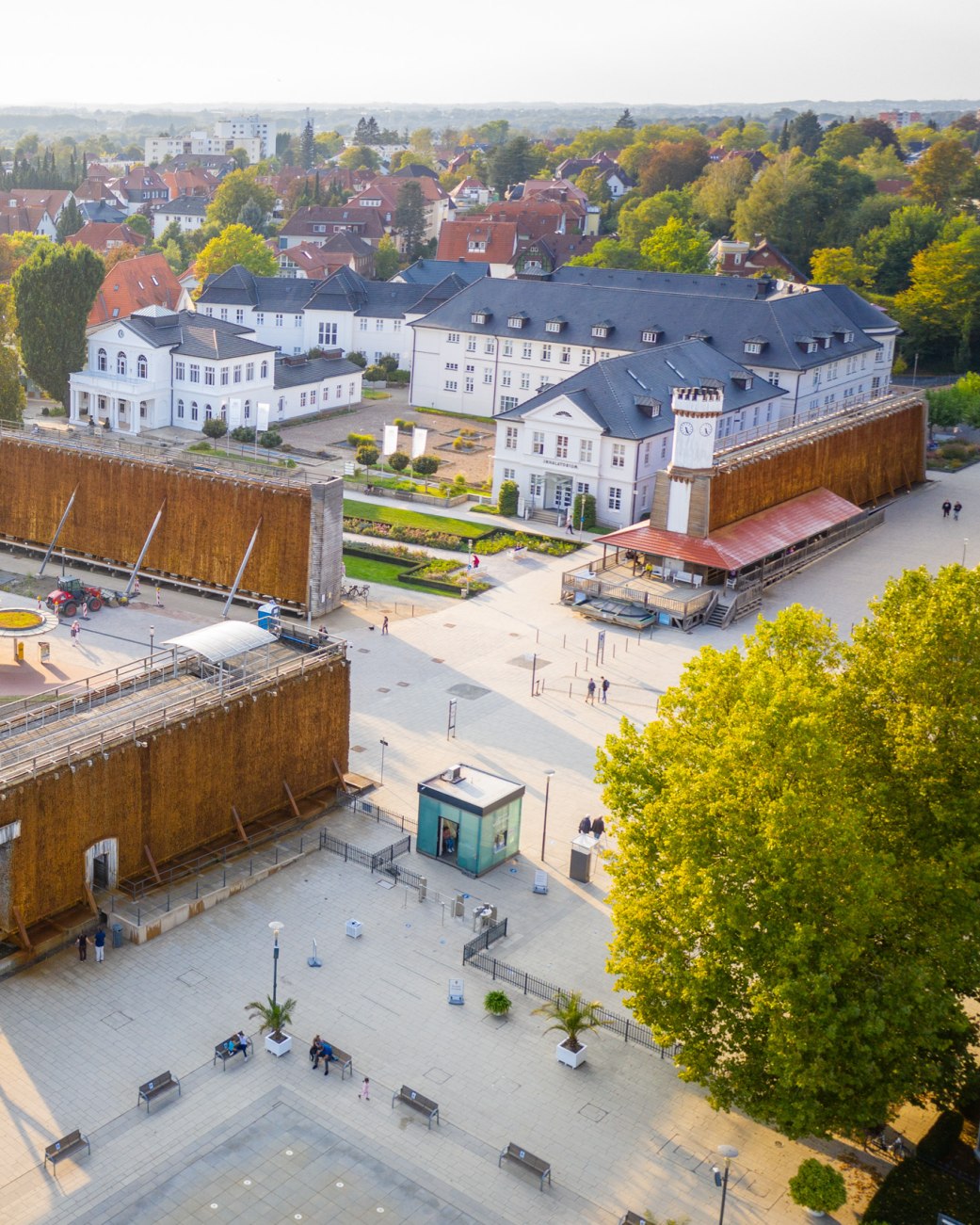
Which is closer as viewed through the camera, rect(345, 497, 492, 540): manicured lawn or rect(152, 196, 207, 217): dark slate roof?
rect(345, 497, 492, 540): manicured lawn

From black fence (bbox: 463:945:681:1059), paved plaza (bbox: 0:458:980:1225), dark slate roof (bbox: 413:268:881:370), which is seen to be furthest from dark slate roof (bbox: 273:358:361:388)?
black fence (bbox: 463:945:681:1059)

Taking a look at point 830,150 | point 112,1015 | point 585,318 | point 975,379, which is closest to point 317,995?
point 112,1015

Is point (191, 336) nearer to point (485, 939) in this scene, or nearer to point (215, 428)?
point (215, 428)

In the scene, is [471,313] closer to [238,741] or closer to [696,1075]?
[238,741]

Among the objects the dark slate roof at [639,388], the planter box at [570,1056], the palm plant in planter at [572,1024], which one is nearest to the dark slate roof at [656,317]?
the dark slate roof at [639,388]

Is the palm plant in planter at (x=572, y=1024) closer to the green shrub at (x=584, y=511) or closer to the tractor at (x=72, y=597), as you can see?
the tractor at (x=72, y=597)

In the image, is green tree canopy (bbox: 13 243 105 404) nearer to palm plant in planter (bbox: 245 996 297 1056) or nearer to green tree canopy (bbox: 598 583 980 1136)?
palm plant in planter (bbox: 245 996 297 1056)
